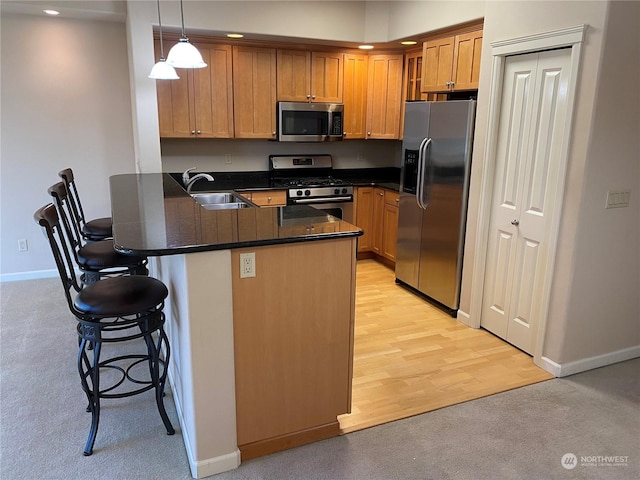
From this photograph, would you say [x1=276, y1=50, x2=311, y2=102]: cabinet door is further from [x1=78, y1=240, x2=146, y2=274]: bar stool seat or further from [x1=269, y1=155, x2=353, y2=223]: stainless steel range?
[x1=78, y1=240, x2=146, y2=274]: bar stool seat

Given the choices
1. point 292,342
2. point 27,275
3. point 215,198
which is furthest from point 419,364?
point 27,275

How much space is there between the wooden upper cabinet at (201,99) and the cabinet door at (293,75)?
53 centimetres

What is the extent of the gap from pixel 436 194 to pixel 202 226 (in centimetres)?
231

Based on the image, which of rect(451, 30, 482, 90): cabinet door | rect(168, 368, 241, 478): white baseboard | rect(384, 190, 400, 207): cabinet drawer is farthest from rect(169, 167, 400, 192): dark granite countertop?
rect(168, 368, 241, 478): white baseboard

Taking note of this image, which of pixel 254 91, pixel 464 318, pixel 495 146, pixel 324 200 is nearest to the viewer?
pixel 495 146

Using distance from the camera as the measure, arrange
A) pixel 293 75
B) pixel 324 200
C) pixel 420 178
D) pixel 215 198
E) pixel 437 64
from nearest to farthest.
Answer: pixel 420 178 < pixel 437 64 < pixel 215 198 < pixel 293 75 < pixel 324 200

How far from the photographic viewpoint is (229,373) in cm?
205

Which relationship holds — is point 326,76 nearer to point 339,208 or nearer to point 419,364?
point 339,208

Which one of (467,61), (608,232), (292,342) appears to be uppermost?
(467,61)

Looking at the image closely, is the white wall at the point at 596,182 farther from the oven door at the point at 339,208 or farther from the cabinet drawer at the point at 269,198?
the cabinet drawer at the point at 269,198

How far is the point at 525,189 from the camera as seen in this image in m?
3.13

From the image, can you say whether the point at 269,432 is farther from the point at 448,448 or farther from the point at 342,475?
the point at 448,448

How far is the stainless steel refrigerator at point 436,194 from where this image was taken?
3633 millimetres

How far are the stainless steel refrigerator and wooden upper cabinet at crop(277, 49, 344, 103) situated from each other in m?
1.27
